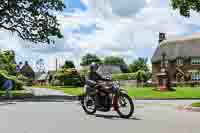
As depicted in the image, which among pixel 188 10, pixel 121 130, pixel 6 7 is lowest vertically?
pixel 121 130

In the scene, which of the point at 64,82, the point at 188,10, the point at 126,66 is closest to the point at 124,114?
the point at 188,10

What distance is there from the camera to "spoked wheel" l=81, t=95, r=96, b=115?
53.8ft

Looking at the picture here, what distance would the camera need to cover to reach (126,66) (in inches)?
6855

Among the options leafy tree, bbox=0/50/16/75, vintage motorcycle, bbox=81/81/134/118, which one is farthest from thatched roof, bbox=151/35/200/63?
vintage motorcycle, bbox=81/81/134/118

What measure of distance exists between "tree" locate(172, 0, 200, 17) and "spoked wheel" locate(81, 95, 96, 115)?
6534 millimetres

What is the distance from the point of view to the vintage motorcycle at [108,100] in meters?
15.2

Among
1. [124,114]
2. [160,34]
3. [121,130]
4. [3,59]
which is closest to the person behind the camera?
[121,130]

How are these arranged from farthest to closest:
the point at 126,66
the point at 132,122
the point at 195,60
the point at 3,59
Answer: the point at 126,66 < the point at 195,60 < the point at 3,59 < the point at 132,122

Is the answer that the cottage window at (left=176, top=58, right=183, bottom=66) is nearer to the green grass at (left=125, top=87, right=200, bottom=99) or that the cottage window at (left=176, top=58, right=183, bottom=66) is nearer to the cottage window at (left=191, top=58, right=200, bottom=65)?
the cottage window at (left=191, top=58, right=200, bottom=65)

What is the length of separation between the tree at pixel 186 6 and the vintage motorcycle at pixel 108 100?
6.21 meters

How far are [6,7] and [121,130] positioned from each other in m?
30.1

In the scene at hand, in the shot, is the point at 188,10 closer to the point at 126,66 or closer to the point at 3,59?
the point at 3,59

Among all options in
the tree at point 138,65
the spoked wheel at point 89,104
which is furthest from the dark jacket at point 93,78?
the tree at point 138,65

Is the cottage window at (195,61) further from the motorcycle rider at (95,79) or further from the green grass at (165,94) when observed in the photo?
the motorcycle rider at (95,79)
